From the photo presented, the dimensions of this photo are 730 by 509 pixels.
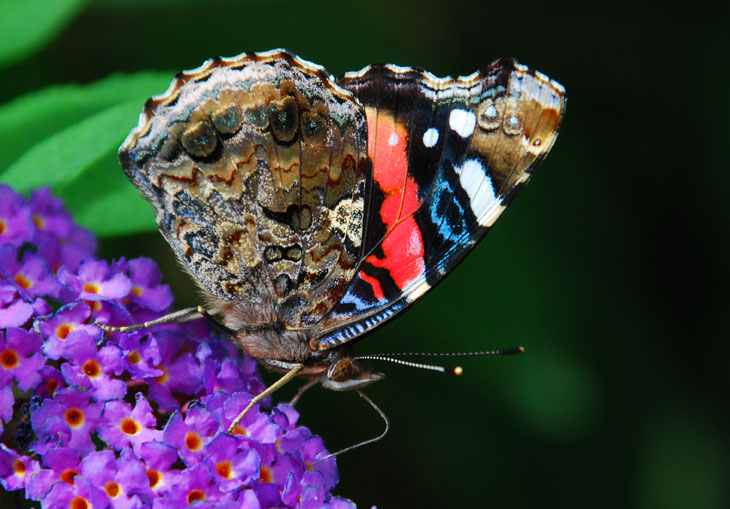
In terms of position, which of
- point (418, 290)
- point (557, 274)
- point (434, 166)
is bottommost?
Answer: point (557, 274)

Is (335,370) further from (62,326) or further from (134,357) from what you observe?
(62,326)

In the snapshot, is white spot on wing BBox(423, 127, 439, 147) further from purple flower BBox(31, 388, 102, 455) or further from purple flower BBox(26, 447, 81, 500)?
purple flower BBox(26, 447, 81, 500)

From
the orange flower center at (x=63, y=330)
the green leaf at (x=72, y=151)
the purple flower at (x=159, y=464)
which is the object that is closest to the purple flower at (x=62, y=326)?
the orange flower center at (x=63, y=330)

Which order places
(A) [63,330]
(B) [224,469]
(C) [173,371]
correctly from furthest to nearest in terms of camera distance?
(C) [173,371]
(A) [63,330]
(B) [224,469]

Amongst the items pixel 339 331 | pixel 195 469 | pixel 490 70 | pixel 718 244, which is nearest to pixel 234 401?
pixel 195 469

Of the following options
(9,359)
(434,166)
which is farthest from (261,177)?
(9,359)

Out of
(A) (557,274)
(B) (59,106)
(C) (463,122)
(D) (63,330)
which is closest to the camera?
(D) (63,330)

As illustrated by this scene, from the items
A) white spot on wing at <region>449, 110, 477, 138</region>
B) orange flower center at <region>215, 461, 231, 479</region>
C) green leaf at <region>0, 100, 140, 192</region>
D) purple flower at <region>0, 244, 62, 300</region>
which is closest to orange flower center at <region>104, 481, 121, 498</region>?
orange flower center at <region>215, 461, 231, 479</region>
